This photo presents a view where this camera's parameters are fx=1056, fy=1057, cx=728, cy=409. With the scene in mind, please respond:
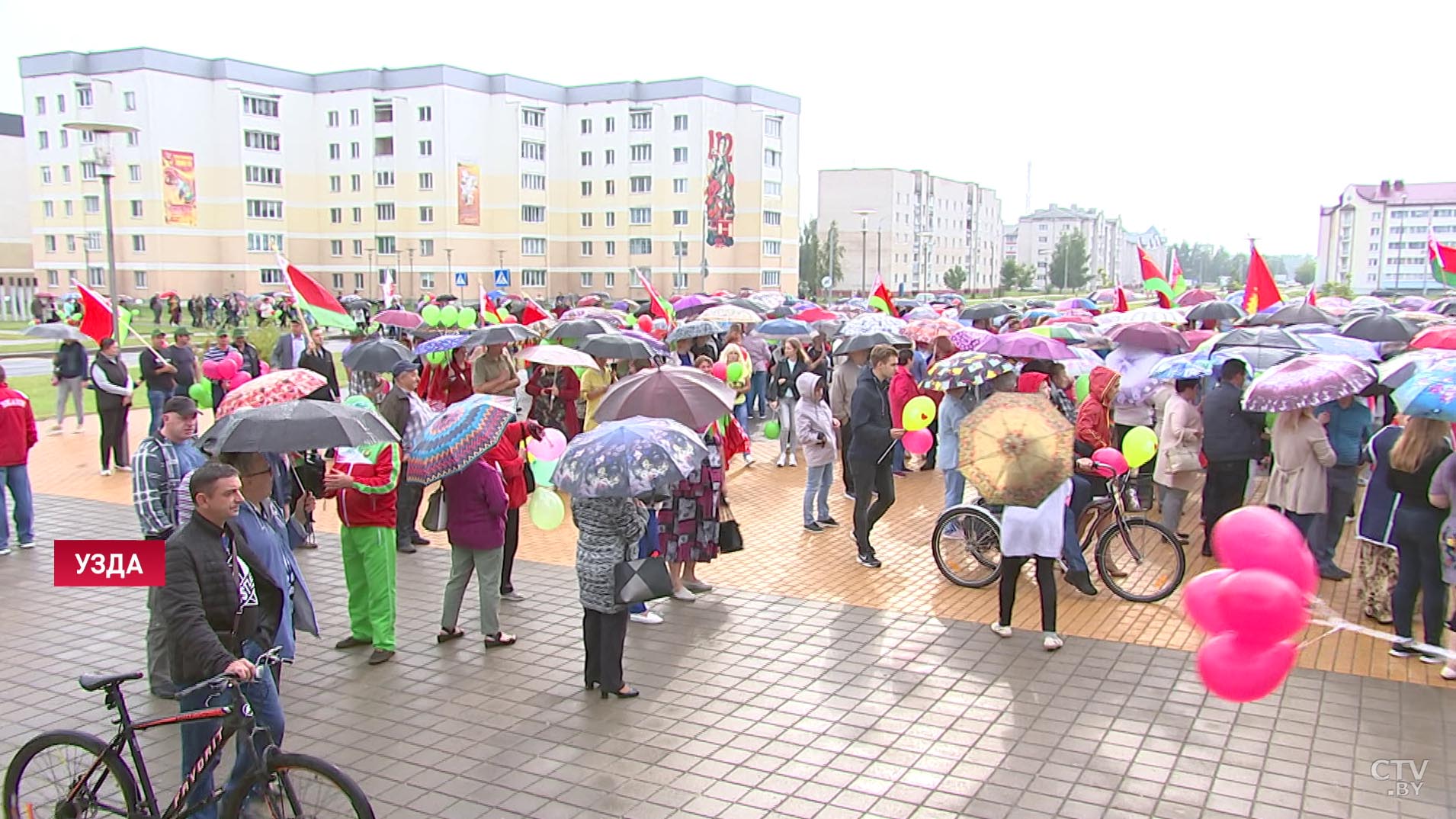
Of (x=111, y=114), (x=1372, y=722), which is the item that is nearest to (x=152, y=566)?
(x=1372, y=722)

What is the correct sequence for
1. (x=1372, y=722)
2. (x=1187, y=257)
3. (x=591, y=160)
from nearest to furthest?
(x=1372, y=722) → (x=591, y=160) → (x=1187, y=257)

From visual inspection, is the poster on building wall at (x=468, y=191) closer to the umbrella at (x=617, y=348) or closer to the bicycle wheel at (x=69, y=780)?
the umbrella at (x=617, y=348)

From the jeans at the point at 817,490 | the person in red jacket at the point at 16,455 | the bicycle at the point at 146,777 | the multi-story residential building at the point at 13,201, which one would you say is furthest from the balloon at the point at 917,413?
the multi-story residential building at the point at 13,201

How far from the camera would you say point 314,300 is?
11.2 meters

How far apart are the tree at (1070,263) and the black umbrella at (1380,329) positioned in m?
102

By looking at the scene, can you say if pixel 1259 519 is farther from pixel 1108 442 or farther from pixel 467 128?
pixel 467 128

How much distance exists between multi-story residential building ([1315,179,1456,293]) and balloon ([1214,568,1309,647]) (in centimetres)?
13794

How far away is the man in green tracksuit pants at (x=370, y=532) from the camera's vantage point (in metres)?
6.93

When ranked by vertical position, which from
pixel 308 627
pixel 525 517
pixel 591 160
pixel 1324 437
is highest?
pixel 591 160

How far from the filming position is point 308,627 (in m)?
5.68

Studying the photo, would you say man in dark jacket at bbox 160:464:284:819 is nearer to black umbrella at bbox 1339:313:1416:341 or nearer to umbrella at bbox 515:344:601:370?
umbrella at bbox 515:344:601:370

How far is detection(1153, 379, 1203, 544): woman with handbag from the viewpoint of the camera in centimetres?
981

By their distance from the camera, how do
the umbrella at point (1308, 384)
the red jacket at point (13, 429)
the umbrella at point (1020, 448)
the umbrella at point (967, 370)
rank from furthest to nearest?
the red jacket at point (13, 429) < the umbrella at point (967, 370) < the umbrella at point (1308, 384) < the umbrella at point (1020, 448)

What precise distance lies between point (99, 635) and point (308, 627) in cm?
332
